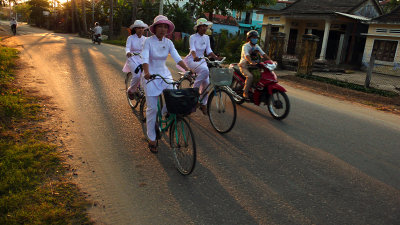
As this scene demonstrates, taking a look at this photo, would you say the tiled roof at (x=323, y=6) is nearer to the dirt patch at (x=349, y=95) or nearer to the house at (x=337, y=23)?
the house at (x=337, y=23)

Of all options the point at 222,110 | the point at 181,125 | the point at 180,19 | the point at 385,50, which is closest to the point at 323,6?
the point at 385,50

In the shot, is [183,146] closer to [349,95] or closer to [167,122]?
[167,122]

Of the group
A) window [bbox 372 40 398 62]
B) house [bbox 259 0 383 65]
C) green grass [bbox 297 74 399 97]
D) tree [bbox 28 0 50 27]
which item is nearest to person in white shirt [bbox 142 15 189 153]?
green grass [bbox 297 74 399 97]

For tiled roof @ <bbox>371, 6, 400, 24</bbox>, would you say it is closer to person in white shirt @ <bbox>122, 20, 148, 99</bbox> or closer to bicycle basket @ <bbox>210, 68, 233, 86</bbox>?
bicycle basket @ <bbox>210, 68, 233, 86</bbox>

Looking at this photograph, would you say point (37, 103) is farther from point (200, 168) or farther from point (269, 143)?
Result: point (269, 143)

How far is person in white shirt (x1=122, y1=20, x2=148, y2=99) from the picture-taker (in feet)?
21.4

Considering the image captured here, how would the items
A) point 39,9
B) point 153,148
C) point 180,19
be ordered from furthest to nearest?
point 39,9, point 180,19, point 153,148

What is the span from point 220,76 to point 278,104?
1711 millimetres

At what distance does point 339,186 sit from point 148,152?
2.70 m

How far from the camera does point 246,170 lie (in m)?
4.16

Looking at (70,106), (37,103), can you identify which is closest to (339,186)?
(70,106)

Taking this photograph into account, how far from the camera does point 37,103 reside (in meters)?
6.59

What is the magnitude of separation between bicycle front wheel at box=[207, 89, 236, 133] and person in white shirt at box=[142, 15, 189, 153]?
1322mm

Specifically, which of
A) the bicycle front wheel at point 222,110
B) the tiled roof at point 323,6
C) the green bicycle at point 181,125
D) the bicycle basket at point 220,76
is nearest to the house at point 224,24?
the tiled roof at point 323,6
